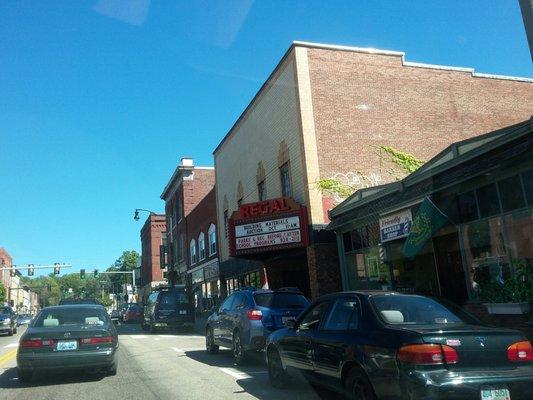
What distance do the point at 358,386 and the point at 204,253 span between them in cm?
3219

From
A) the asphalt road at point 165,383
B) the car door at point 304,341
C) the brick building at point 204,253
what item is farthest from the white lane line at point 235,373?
the brick building at point 204,253

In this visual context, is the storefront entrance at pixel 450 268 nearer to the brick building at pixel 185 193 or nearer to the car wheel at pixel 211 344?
the car wheel at pixel 211 344

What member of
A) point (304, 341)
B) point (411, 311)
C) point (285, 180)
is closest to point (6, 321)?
point (285, 180)

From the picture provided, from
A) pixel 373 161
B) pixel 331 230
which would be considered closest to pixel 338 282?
pixel 331 230

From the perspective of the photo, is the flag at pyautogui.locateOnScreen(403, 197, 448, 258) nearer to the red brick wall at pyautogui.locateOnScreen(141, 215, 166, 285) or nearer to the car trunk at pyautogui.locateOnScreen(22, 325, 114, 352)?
the car trunk at pyautogui.locateOnScreen(22, 325, 114, 352)

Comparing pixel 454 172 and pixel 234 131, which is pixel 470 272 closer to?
pixel 454 172

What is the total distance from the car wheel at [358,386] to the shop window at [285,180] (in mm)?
16598

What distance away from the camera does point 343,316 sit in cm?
696

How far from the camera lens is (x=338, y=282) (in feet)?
65.3

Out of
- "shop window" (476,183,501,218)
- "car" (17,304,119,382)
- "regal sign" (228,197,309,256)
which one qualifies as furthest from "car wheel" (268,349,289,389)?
"regal sign" (228,197,309,256)

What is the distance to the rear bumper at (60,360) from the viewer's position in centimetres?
930

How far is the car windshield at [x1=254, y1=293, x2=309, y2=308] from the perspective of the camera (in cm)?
1190

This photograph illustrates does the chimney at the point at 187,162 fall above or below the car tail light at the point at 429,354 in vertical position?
above

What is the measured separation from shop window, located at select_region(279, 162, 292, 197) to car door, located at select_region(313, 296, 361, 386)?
1566 cm
